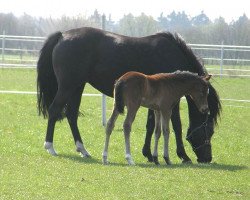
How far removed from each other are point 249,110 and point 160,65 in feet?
29.3

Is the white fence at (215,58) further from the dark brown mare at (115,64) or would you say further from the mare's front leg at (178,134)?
the mare's front leg at (178,134)

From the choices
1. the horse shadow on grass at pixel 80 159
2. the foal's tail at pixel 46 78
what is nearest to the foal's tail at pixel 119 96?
the horse shadow on grass at pixel 80 159

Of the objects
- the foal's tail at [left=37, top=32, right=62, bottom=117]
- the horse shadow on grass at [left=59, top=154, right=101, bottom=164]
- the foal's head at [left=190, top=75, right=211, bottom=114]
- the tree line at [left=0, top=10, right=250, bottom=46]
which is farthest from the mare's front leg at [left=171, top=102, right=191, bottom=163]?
the tree line at [left=0, top=10, right=250, bottom=46]

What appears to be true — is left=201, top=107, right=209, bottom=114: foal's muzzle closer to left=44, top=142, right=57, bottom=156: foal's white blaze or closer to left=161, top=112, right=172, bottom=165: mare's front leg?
left=161, top=112, right=172, bottom=165: mare's front leg

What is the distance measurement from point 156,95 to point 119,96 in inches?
23.7

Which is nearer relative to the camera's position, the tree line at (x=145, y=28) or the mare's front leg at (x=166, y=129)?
the mare's front leg at (x=166, y=129)

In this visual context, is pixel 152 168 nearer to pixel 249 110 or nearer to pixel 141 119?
pixel 141 119

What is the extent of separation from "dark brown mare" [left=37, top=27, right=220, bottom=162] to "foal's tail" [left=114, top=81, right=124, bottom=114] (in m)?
1.22

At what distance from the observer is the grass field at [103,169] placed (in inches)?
301

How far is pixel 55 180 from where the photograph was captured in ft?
26.6

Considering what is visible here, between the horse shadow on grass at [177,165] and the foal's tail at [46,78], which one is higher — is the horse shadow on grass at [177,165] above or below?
below

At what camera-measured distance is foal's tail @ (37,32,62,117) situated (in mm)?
11109

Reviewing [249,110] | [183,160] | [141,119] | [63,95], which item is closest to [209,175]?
[183,160]

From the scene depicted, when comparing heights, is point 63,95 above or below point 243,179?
above
